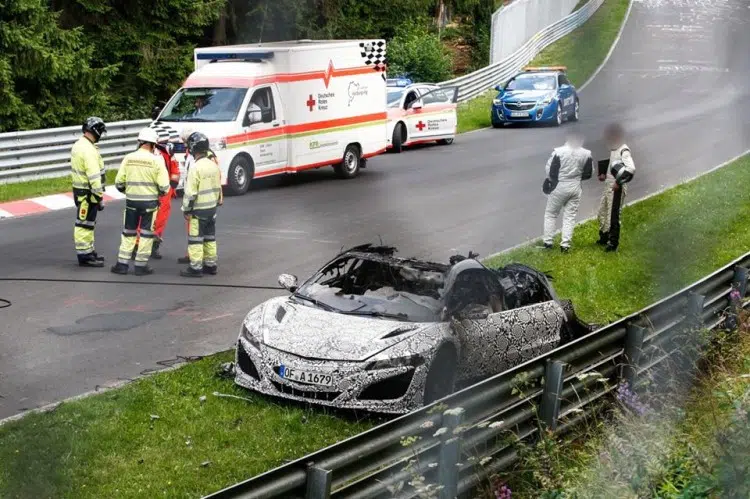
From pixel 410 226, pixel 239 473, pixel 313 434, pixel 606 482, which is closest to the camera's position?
pixel 606 482

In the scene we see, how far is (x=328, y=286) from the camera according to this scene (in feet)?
29.4

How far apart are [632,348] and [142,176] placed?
679 centimetres

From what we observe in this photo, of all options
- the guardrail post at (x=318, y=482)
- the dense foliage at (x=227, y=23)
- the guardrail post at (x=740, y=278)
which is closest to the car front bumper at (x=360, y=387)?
the dense foliage at (x=227, y=23)

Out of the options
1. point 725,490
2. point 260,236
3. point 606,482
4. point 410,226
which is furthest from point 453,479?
point 410,226

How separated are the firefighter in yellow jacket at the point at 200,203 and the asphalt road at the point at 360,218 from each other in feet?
0.96

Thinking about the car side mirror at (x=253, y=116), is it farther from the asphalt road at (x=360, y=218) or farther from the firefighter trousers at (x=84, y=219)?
the firefighter trousers at (x=84, y=219)

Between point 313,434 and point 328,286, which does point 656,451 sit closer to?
point 313,434

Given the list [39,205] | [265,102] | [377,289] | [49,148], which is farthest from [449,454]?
[49,148]

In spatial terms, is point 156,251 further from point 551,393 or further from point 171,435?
point 551,393

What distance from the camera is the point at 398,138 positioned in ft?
82.9

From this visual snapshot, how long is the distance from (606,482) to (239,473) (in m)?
2.47

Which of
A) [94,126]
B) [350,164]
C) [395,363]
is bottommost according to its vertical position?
[350,164]

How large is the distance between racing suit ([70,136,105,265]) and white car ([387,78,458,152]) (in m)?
12.2

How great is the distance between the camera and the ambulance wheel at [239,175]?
1820 centimetres
